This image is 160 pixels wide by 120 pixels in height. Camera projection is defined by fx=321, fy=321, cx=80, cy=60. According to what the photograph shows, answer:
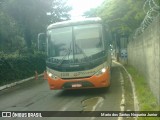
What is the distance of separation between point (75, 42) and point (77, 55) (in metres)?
0.62

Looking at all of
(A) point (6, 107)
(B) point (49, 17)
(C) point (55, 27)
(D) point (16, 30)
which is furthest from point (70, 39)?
(B) point (49, 17)

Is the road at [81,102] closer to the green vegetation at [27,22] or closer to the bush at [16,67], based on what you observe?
the bush at [16,67]

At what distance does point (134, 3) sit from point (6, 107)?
15224 mm

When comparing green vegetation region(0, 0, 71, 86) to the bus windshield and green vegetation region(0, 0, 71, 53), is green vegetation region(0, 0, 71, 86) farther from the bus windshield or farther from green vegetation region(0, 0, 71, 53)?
the bus windshield

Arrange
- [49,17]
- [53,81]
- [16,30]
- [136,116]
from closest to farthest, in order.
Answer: [136,116]
[53,81]
[16,30]
[49,17]

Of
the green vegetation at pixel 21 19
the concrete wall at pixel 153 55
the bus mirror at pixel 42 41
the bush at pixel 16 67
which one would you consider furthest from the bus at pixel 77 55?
the green vegetation at pixel 21 19

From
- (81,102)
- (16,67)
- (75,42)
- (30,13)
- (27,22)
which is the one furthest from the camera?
(27,22)

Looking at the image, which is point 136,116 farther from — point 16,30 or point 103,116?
point 16,30

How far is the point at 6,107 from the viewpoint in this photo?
1209 cm

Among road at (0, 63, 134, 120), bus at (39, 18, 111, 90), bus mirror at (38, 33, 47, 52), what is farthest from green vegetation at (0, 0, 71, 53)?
road at (0, 63, 134, 120)

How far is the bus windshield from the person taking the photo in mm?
13188

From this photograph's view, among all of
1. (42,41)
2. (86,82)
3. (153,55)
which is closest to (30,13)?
(42,41)

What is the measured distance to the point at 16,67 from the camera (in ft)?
78.6

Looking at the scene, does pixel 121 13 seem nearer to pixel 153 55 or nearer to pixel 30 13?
pixel 30 13
